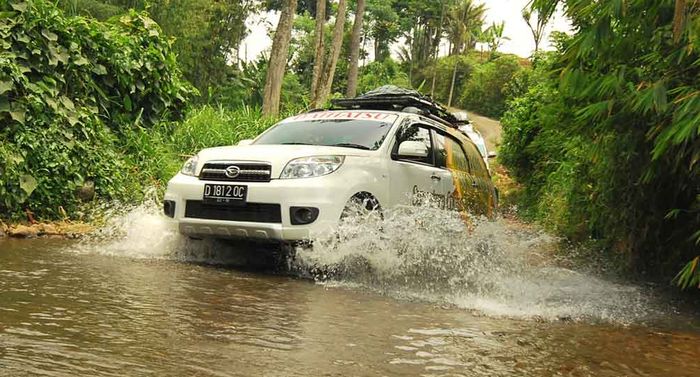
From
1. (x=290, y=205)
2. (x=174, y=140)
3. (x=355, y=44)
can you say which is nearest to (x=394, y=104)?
(x=290, y=205)

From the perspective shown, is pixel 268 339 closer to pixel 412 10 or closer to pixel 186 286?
pixel 186 286

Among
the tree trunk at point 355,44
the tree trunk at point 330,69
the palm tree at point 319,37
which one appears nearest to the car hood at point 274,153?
the tree trunk at point 330,69

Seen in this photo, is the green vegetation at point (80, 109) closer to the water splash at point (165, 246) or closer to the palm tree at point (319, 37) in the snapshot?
the water splash at point (165, 246)

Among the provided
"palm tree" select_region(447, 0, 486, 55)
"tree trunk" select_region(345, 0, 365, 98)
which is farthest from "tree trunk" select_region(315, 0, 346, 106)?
"palm tree" select_region(447, 0, 486, 55)

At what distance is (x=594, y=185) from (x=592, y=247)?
106 centimetres

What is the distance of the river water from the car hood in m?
0.67

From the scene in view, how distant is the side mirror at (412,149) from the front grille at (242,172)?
136 centimetres

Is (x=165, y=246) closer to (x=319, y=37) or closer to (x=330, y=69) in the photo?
(x=330, y=69)

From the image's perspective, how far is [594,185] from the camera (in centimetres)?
789

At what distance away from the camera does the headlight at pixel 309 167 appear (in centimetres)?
577

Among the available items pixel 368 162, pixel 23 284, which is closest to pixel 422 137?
pixel 368 162

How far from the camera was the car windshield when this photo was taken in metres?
6.55

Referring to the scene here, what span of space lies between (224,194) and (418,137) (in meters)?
2.20

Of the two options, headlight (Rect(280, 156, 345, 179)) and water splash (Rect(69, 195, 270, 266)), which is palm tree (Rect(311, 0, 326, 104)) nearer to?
water splash (Rect(69, 195, 270, 266))
